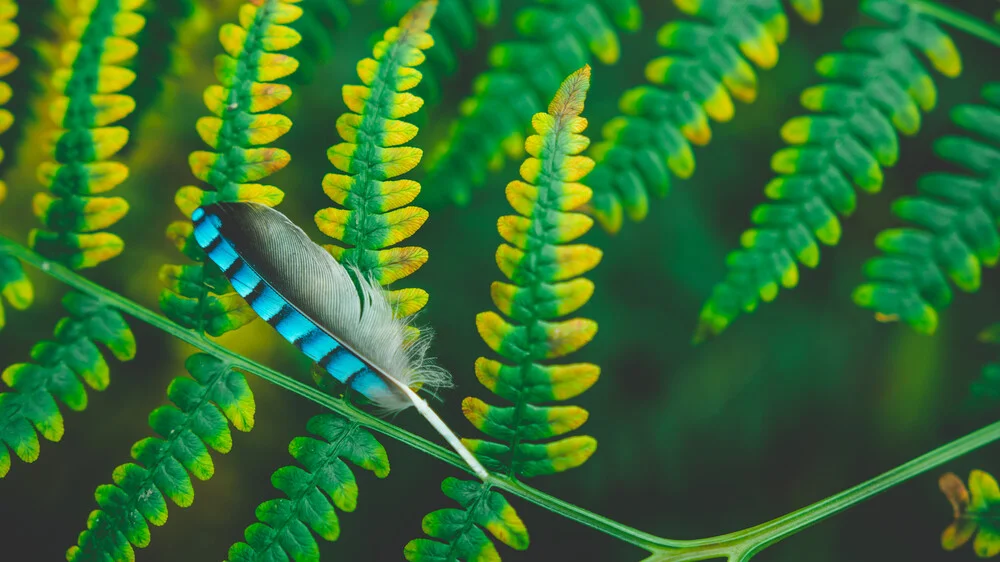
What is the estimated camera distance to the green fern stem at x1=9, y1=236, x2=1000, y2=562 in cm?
126

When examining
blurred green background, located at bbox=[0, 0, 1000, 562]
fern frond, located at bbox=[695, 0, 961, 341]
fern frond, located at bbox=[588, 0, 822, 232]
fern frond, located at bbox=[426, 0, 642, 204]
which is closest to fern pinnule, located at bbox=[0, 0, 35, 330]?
blurred green background, located at bbox=[0, 0, 1000, 562]

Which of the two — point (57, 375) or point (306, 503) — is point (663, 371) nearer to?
point (306, 503)

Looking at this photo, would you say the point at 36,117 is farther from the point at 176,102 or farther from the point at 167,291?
the point at 167,291

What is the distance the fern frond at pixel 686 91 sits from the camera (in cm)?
130

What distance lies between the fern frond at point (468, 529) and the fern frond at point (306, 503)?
14 centimetres

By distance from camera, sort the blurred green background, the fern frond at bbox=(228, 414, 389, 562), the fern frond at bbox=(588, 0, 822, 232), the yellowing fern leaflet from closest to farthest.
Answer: the yellowing fern leaflet → the fern frond at bbox=(228, 414, 389, 562) → the fern frond at bbox=(588, 0, 822, 232) → the blurred green background

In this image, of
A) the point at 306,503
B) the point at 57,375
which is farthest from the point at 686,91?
the point at 57,375

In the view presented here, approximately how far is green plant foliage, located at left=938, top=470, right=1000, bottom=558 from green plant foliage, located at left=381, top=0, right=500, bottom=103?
4.54 ft

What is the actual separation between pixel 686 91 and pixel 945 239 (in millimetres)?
604

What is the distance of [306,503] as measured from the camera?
119 cm

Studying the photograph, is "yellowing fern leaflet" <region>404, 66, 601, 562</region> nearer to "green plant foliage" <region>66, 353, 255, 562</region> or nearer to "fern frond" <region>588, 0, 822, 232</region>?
"fern frond" <region>588, 0, 822, 232</region>

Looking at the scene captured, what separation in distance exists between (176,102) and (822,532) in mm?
2738

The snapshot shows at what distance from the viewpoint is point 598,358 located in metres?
2.23

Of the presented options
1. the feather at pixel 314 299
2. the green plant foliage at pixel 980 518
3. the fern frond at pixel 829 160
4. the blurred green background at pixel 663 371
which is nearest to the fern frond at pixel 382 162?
the feather at pixel 314 299
